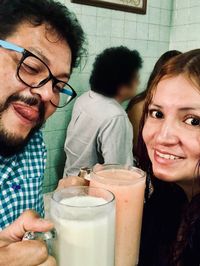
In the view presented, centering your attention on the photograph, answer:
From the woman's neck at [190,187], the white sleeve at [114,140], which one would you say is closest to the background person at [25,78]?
the woman's neck at [190,187]

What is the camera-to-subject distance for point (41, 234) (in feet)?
2.33

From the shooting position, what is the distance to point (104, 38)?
12.1 feet

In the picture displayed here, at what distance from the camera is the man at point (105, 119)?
284 cm

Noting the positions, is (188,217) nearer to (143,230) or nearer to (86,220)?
(143,230)

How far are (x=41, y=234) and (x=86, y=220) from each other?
131mm

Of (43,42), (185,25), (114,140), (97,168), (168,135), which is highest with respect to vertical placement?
(185,25)

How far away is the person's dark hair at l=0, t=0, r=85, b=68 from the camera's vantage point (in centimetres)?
137

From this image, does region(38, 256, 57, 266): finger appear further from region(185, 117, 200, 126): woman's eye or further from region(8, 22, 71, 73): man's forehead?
region(8, 22, 71, 73): man's forehead

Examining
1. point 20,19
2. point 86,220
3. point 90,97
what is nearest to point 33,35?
point 20,19

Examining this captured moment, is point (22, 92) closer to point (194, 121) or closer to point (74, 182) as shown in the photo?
point (74, 182)

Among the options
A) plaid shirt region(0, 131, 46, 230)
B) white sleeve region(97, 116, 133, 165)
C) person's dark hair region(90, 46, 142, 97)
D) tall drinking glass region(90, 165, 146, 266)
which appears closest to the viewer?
tall drinking glass region(90, 165, 146, 266)

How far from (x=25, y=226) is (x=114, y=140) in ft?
6.97

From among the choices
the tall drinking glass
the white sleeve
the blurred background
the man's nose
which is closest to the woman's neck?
the tall drinking glass

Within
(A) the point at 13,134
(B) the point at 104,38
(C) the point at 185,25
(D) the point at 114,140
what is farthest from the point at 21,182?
(C) the point at 185,25
